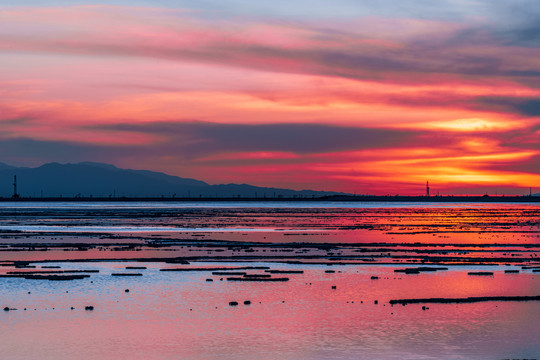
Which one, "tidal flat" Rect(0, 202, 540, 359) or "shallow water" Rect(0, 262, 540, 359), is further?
"tidal flat" Rect(0, 202, 540, 359)

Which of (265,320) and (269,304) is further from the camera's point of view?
(269,304)

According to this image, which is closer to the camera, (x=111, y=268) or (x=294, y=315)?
(x=294, y=315)

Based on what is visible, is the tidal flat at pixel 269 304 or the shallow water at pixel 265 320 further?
the tidal flat at pixel 269 304

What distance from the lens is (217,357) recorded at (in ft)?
57.8

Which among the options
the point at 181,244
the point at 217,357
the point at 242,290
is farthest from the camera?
the point at 181,244

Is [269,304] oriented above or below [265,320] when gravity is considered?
above

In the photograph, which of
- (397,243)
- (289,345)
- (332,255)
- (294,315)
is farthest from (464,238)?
(289,345)

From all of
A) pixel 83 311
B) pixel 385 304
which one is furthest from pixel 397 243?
pixel 83 311

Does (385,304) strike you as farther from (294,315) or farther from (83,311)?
(83,311)

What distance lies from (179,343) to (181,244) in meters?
31.3

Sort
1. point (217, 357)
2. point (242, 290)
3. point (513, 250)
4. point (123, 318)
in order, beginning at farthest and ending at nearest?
point (513, 250), point (242, 290), point (123, 318), point (217, 357)

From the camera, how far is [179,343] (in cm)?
1911

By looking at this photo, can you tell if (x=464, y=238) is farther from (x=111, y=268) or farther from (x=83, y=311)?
(x=83, y=311)

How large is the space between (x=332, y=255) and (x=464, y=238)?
63.3ft
